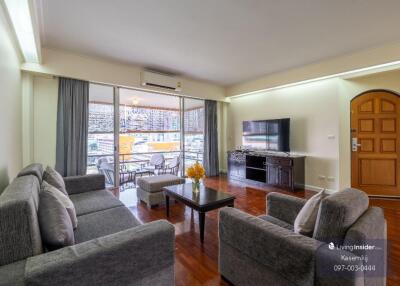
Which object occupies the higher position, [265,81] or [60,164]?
[265,81]

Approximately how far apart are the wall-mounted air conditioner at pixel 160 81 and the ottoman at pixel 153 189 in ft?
7.01

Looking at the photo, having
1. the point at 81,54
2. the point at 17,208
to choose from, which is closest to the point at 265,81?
the point at 81,54

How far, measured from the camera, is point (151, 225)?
4.50ft

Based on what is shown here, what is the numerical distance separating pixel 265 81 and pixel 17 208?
504 cm

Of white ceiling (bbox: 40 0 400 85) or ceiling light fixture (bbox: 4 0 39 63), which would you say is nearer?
ceiling light fixture (bbox: 4 0 39 63)

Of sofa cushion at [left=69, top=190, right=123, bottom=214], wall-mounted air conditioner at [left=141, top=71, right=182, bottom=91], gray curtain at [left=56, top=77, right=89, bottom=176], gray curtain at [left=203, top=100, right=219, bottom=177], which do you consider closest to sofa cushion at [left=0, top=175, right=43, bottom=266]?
sofa cushion at [left=69, top=190, right=123, bottom=214]

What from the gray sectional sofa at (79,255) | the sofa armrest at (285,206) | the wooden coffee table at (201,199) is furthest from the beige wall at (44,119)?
the sofa armrest at (285,206)

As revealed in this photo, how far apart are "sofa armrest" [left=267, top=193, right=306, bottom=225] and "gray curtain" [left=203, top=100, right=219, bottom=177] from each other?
3803 mm

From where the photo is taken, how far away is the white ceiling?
237cm

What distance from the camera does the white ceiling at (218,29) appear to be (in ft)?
Result: 7.77

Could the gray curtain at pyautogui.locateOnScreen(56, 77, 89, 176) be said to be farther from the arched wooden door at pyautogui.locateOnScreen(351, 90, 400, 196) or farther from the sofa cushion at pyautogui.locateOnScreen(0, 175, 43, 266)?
the arched wooden door at pyautogui.locateOnScreen(351, 90, 400, 196)

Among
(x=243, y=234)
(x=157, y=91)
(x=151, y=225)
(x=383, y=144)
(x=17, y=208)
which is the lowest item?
(x=243, y=234)

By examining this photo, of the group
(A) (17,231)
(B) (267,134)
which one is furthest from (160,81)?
(A) (17,231)

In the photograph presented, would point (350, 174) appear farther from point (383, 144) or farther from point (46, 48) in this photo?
point (46, 48)
